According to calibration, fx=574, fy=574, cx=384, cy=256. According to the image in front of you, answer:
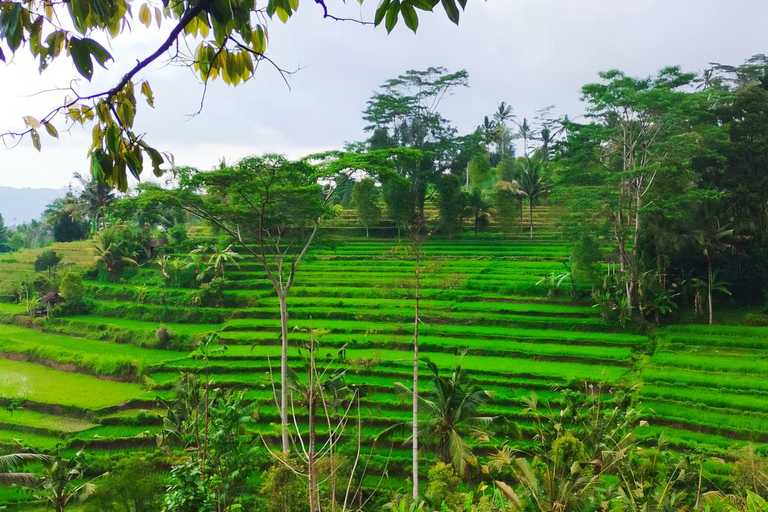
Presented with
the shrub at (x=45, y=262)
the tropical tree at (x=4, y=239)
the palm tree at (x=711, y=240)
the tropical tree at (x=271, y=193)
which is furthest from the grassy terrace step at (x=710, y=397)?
the tropical tree at (x=4, y=239)

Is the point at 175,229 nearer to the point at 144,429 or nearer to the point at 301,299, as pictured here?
the point at 301,299

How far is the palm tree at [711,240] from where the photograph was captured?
16.8 metres

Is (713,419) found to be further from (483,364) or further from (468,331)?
(468,331)

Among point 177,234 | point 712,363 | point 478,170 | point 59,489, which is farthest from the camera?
point 478,170

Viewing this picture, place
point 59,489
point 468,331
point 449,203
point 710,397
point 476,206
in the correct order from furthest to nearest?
point 476,206, point 449,203, point 468,331, point 710,397, point 59,489

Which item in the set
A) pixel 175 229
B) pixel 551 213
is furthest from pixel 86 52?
pixel 551 213

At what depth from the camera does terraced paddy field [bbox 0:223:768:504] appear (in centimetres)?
1322

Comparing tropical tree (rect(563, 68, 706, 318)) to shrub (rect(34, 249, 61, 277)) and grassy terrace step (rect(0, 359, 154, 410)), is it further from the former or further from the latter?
shrub (rect(34, 249, 61, 277))

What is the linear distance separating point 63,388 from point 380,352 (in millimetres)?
8979

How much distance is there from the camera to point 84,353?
1806cm

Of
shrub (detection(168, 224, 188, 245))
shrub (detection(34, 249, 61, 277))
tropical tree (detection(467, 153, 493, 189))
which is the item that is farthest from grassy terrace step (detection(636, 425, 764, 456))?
shrub (detection(34, 249, 61, 277))

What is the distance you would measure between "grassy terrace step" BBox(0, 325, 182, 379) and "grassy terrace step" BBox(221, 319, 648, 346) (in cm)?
261

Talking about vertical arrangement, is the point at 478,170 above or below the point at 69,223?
above

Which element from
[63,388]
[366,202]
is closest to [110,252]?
[63,388]
